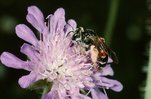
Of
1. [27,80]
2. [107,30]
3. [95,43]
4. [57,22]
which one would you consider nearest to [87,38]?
[95,43]

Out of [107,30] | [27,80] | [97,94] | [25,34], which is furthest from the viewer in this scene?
[107,30]

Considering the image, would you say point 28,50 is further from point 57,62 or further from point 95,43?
point 95,43

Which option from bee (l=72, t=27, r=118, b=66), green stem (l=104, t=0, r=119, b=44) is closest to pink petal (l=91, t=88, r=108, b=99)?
bee (l=72, t=27, r=118, b=66)

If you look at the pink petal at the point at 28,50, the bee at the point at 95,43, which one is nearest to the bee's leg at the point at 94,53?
the bee at the point at 95,43

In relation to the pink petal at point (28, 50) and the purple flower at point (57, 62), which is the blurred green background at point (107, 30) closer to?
the purple flower at point (57, 62)

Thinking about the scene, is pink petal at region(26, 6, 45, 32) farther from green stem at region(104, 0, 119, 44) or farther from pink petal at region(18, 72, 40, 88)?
green stem at region(104, 0, 119, 44)

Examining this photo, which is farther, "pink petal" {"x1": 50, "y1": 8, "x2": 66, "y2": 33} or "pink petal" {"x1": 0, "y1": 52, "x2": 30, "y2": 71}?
"pink petal" {"x1": 50, "y1": 8, "x2": 66, "y2": 33}
